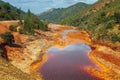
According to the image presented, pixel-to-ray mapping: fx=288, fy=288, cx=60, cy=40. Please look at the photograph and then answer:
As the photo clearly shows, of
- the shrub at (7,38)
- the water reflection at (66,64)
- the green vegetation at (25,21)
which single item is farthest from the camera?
the green vegetation at (25,21)

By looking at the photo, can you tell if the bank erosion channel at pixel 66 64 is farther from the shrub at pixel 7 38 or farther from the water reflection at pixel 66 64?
the shrub at pixel 7 38

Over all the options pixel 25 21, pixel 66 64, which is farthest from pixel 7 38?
pixel 25 21

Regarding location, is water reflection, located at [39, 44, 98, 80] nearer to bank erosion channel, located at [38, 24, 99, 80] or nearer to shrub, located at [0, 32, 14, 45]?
bank erosion channel, located at [38, 24, 99, 80]

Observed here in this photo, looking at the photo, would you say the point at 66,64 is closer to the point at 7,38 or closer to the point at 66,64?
the point at 66,64

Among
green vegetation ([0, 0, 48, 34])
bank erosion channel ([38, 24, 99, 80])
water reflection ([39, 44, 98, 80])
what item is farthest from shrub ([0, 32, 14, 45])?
green vegetation ([0, 0, 48, 34])

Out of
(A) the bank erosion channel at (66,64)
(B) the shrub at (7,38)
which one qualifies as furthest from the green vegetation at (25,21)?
(B) the shrub at (7,38)

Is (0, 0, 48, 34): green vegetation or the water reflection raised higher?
(0, 0, 48, 34): green vegetation

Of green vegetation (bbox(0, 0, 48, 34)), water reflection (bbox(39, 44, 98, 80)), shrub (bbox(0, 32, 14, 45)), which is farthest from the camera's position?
green vegetation (bbox(0, 0, 48, 34))

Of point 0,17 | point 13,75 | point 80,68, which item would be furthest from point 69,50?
point 0,17
